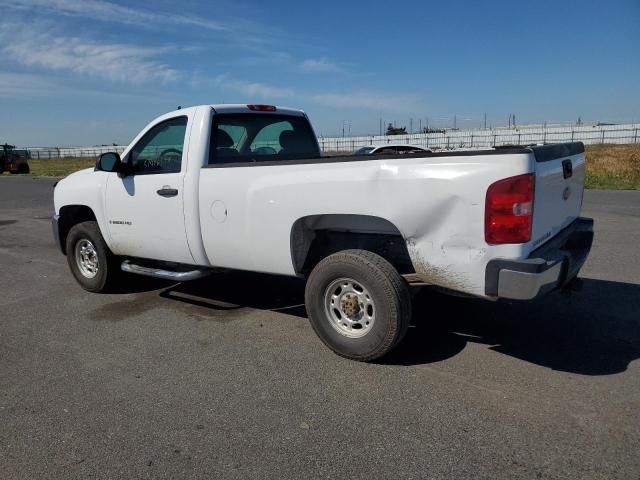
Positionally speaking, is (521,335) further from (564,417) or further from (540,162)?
(540,162)

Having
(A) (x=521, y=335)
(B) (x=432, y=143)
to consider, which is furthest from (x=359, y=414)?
(B) (x=432, y=143)

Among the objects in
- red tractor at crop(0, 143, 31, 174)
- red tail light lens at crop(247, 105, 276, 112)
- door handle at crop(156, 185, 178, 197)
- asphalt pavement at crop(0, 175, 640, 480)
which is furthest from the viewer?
red tractor at crop(0, 143, 31, 174)

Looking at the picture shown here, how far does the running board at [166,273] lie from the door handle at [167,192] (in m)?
0.74

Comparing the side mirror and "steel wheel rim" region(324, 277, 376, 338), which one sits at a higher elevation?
the side mirror

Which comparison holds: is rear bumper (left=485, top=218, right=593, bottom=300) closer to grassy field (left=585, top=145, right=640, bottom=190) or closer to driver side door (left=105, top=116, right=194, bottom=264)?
driver side door (left=105, top=116, right=194, bottom=264)

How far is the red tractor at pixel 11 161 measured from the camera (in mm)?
35438

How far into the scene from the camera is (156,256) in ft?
17.2

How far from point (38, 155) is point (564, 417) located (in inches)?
3598

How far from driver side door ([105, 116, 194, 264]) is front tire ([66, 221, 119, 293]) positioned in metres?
0.26

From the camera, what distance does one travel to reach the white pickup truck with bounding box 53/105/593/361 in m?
3.34

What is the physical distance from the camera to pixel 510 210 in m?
3.25

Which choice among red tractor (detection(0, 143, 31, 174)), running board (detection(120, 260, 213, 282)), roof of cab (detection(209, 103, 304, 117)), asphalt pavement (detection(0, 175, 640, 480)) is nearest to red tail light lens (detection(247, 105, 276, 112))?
roof of cab (detection(209, 103, 304, 117))

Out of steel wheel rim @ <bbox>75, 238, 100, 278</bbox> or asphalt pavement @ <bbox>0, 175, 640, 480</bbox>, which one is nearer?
asphalt pavement @ <bbox>0, 175, 640, 480</bbox>

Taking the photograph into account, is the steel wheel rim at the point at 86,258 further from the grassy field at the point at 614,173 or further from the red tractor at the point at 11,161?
the red tractor at the point at 11,161
